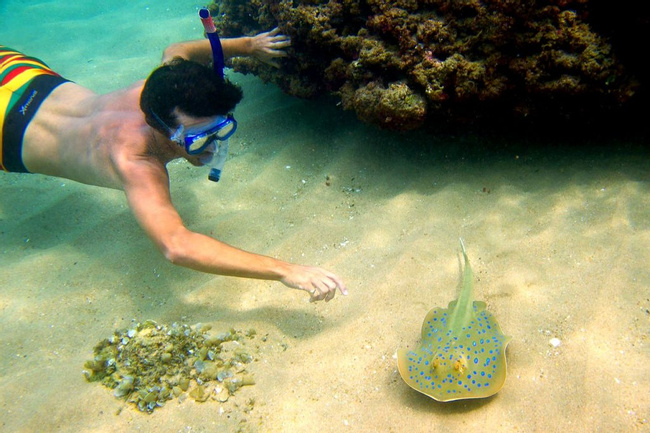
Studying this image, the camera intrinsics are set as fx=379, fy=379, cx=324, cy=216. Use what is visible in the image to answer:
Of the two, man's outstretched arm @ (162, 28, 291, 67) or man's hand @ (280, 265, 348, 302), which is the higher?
man's outstretched arm @ (162, 28, 291, 67)

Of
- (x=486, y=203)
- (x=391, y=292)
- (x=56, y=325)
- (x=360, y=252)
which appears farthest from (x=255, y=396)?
(x=486, y=203)

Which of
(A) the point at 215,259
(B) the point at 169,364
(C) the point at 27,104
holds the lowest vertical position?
(B) the point at 169,364

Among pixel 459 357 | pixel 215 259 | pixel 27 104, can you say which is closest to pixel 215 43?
pixel 27 104

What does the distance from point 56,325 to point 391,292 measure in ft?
10.9

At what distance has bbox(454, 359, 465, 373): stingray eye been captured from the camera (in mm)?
2438

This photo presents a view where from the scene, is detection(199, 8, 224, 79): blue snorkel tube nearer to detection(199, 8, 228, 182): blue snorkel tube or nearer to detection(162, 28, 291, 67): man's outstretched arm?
detection(199, 8, 228, 182): blue snorkel tube

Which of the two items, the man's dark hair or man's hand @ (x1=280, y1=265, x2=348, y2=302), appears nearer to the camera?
man's hand @ (x1=280, y1=265, x2=348, y2=302)

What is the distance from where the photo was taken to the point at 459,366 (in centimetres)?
244

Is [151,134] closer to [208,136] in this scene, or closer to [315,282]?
[208,136]

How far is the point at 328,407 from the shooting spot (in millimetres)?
2797

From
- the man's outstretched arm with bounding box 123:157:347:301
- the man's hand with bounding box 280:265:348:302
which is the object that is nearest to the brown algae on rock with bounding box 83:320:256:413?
the man's outstretched arm with bounding box 123:157:347:301

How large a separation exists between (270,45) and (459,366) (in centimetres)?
415

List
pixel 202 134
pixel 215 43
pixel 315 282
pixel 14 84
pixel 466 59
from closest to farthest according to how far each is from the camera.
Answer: pixel 315 282
pixel 202 134
pixel 466 59
pixel 215 43
pixel 14 84

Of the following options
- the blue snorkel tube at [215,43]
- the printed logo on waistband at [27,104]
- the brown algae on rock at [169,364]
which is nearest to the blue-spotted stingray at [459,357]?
the brown algae on rock at [169,364]
